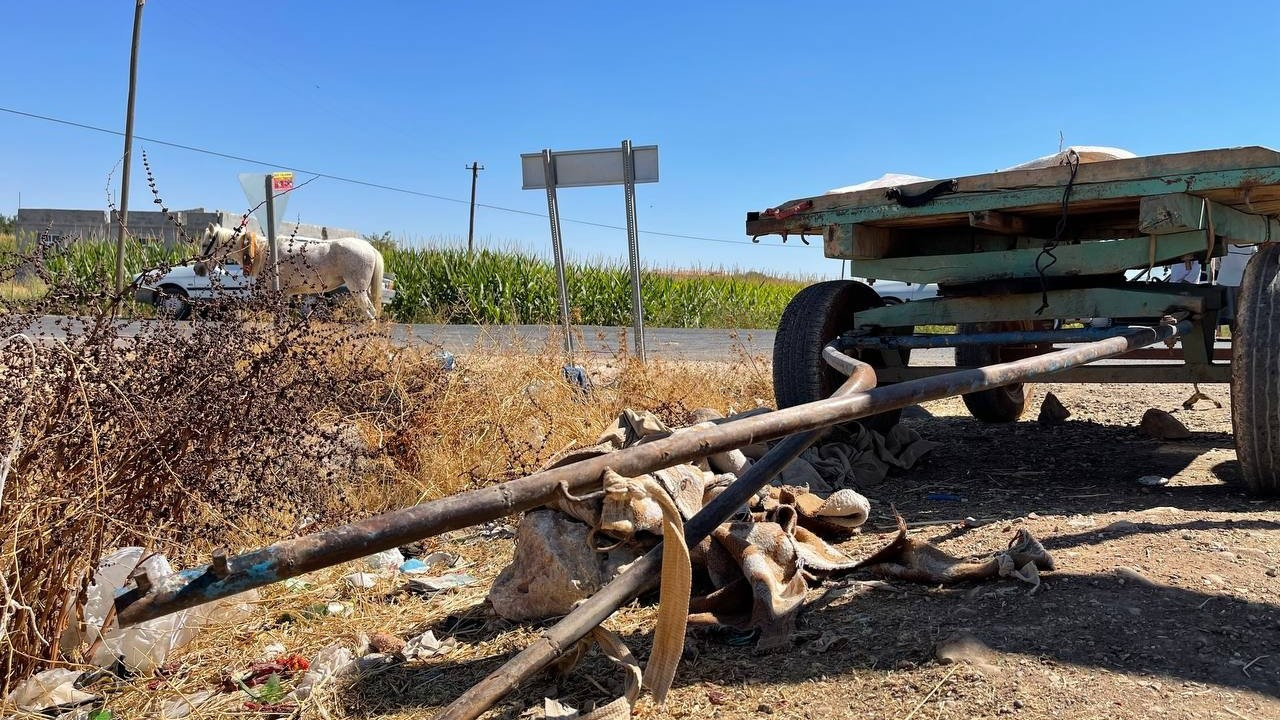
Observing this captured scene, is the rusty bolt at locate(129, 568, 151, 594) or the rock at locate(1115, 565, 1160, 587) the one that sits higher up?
the rusty bolt at locate(129, 568, 151, 594)

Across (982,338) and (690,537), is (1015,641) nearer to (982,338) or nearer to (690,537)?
(690,537)

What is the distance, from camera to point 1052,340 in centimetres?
415

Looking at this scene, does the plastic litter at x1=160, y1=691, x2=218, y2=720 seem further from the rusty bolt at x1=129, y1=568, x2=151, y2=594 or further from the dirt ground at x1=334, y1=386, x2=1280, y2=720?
the rusty bolt at x1=129, y1=568, x2=151, y2=594

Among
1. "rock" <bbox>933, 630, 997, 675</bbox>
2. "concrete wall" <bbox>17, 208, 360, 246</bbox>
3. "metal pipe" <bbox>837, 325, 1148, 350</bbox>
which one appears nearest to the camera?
"rock" <bbox>933, 630, 997, 675</bbox>

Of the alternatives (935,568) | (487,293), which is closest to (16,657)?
(935,568)

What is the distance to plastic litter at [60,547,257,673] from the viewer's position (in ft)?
8.27

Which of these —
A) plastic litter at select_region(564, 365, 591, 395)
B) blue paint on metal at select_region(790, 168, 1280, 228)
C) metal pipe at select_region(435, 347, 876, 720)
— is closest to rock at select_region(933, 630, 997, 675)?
metal pipe at select_region(435, 347, 876, 720)

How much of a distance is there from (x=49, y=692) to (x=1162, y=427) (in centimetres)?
577

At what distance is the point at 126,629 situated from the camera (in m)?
2.59

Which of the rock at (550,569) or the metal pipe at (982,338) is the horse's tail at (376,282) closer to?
the metal pipe at (982,338)

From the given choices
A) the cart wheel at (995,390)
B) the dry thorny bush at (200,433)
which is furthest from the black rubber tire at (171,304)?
the cart wheel at (995,390)

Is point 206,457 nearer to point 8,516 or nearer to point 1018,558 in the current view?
point 8,516

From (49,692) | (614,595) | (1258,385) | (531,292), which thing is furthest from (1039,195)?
(531,292)

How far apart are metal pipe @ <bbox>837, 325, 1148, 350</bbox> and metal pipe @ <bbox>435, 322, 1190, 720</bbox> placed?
130 centimetres
